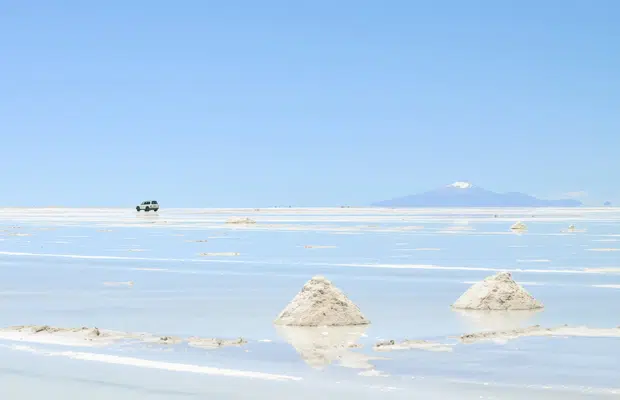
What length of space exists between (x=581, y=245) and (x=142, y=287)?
2396 centimetres

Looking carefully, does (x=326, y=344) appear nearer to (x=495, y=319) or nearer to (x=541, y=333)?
(x=541, y=333)

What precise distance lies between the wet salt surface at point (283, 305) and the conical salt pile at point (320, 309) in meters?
0.36

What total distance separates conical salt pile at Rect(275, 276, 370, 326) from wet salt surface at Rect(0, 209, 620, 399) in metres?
0.36

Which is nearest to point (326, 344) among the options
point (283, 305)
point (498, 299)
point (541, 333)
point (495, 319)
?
point (541, 333)

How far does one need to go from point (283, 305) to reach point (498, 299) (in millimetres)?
3871

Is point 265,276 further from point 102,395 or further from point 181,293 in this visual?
point 102,395

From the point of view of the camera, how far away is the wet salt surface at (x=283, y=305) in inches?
425

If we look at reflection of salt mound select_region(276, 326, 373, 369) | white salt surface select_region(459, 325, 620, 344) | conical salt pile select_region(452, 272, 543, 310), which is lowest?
white salt surface select_region(459, 325, 620, 344)

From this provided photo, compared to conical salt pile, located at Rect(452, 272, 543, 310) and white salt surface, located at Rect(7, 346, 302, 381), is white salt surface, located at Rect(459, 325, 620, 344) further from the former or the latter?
white salt surface, located at Rect(7, 346, 302, 381)

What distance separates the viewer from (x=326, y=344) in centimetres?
1402

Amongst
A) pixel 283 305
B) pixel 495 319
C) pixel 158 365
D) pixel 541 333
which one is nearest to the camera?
pixel 158 365

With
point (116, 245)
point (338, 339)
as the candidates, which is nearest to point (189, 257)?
point (116, 245)

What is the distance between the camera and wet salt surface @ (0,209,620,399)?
1080cm

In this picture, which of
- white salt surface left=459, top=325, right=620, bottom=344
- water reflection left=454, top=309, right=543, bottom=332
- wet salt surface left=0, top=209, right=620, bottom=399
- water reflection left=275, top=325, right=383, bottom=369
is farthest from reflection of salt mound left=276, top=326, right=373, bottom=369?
water reflection left=454, top=309, right=543, bottom=332
